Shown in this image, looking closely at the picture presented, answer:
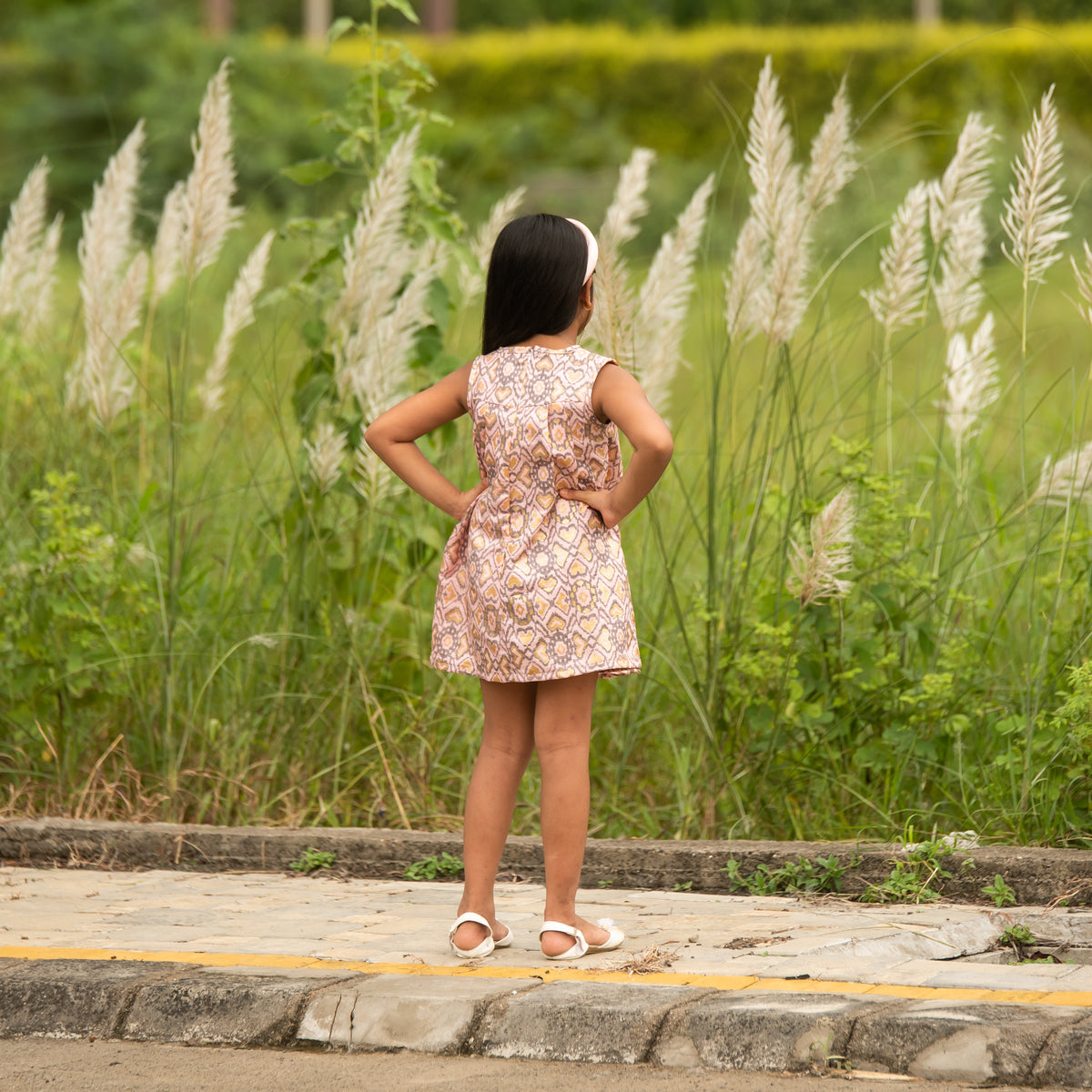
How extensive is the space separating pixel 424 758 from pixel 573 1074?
6.98 feet

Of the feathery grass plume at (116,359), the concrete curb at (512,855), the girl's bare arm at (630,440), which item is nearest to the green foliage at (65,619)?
the feathery grass plume at (116,359)

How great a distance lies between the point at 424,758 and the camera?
5168 mm

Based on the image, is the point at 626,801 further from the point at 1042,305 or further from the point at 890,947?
the point at 1042,305

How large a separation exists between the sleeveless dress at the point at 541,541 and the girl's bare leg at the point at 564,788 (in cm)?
10

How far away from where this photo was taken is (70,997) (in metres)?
3.52

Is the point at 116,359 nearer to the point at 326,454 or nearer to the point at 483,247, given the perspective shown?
the point at 326,454

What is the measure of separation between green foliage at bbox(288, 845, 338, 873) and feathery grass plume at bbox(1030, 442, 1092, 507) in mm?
2254

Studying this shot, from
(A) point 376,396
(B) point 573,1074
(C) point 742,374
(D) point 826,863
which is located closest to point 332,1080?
(B) point 573,1074

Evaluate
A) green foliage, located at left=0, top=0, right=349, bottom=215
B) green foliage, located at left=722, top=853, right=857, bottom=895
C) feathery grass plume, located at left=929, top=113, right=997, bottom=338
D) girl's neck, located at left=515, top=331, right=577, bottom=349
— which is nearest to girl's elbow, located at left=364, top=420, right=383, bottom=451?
girl's neck, located at left=515, top=331, right=577, bottom=349

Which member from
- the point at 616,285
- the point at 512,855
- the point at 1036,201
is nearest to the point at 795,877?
the point at 512,855

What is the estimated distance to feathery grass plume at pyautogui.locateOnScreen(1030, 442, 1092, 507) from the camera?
4520 millimetres

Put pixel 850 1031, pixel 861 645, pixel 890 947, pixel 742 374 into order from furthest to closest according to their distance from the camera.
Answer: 1. pixel 742 374
2. pixel 861 645
3. pixel 890 947
4. pixel 850 1031

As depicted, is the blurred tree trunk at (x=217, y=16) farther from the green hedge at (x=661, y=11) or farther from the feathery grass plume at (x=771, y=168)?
the feathery grass plume at (x=771, y=168)

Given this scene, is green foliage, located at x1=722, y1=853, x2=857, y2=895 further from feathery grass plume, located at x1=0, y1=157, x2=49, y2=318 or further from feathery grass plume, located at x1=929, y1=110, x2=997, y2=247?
feathery grass plume, located at x1=0, y1=157, x2=49, y2=318
